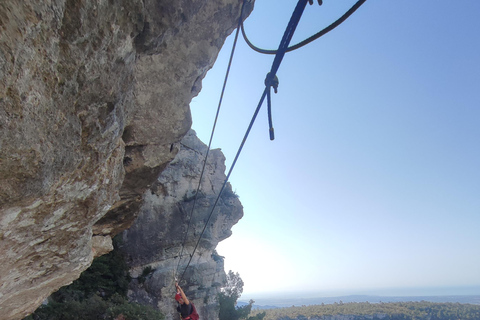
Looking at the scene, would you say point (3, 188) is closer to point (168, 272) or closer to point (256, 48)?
point (256, 48)

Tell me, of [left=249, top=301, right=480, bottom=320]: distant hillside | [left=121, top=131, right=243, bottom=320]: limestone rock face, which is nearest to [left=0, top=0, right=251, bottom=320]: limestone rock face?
[left=121, top=131, right=243, bottom=320]: limestone rock face

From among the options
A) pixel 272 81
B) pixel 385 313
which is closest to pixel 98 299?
pixel 272 81

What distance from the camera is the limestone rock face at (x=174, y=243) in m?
19.4

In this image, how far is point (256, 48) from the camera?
14.3 ft

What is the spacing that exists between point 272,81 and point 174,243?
18.9 m

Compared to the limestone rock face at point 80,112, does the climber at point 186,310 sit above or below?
below

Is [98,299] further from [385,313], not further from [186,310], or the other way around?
[385,313]

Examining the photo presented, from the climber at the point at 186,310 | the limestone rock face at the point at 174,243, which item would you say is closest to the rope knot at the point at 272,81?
the climber at the point at 186,310

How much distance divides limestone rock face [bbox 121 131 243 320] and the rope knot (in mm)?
16426

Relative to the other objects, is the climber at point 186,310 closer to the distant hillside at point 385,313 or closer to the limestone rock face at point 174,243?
the limestone rock face at point 174,243

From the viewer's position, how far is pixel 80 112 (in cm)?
423

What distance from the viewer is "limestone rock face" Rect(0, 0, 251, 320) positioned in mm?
3117

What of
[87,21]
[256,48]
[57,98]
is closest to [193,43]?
[256,48]

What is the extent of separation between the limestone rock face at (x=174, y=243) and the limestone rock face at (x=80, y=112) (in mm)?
12455
